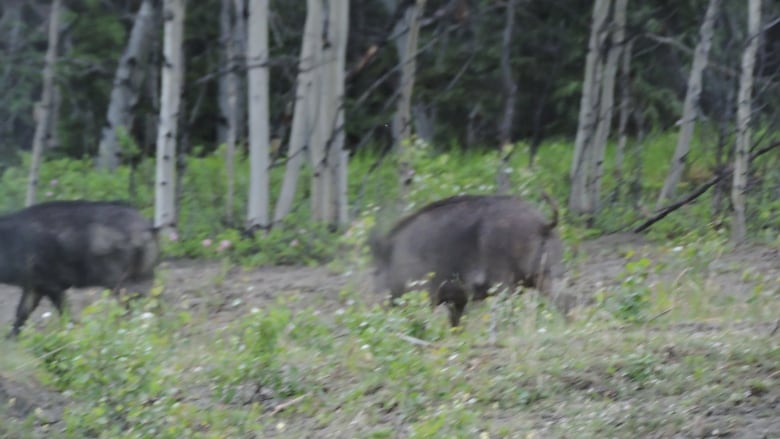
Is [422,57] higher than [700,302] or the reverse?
higher

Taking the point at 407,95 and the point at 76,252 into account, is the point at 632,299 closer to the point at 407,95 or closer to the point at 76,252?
the point at 76,252

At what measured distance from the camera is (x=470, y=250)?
9336mm

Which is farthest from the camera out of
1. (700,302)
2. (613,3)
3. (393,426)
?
(613,3)

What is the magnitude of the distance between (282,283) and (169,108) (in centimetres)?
262

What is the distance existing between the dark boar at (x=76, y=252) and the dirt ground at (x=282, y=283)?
0.97ft

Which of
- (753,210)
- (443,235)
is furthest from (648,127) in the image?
(443,235)

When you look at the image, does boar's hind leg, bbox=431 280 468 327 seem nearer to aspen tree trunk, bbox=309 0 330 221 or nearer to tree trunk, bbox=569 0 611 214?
tree trunk, bbox=569 0 611 214

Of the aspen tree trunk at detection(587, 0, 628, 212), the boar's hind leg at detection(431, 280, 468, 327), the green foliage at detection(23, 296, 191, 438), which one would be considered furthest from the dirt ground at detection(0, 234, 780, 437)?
the aspen tree trunk at detection(587, 0, 628, 212)

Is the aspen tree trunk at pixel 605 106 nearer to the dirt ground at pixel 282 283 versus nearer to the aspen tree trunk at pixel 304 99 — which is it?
the dirt ground at pixel 282 283

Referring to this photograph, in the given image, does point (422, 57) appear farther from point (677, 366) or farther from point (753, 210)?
point (677, 366)

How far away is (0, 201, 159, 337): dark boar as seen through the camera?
1115cm

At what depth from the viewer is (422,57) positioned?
20.3 m

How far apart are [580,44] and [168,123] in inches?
267

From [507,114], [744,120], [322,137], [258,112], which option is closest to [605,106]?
[507,114]
